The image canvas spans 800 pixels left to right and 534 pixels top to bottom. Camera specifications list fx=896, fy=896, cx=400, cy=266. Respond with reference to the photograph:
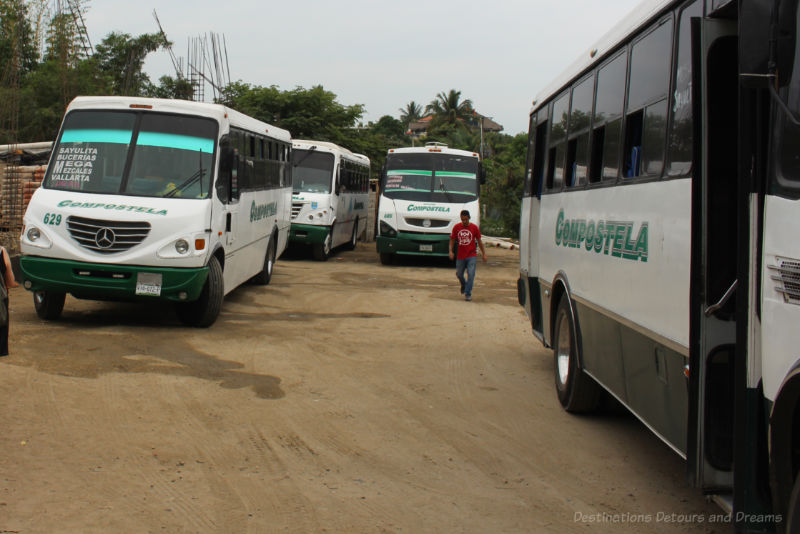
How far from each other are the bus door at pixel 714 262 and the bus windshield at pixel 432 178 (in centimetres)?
1777

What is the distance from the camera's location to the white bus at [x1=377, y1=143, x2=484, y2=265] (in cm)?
2177

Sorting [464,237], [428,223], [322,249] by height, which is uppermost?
[428,223]

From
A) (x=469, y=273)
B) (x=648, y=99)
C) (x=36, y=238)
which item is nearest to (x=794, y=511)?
(x=648, y=99)

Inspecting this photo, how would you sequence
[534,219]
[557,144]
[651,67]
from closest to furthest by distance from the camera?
[651,67] → [557,144] → [534,219]

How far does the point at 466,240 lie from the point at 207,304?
5.97 meters

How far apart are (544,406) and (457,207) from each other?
1424cm

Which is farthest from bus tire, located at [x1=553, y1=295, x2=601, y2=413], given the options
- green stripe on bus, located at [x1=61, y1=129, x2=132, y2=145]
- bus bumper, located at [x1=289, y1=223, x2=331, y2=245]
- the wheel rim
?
bus bumper, located at [x1=289, y1=223, x2=331, y2=245]

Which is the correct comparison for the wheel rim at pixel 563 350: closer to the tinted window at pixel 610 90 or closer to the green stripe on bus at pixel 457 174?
the tinted window at pixel 610 90

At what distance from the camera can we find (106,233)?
34.0 ft

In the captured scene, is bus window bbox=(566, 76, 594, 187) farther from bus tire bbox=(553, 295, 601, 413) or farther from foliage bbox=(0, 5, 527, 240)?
foliage bbox=(0, 5, 527, 240)

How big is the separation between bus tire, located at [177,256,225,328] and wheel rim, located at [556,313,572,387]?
4.72 m

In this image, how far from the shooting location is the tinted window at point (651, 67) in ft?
16.9

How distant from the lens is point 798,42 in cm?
336

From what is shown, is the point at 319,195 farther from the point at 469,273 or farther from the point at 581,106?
the point at 581,106
